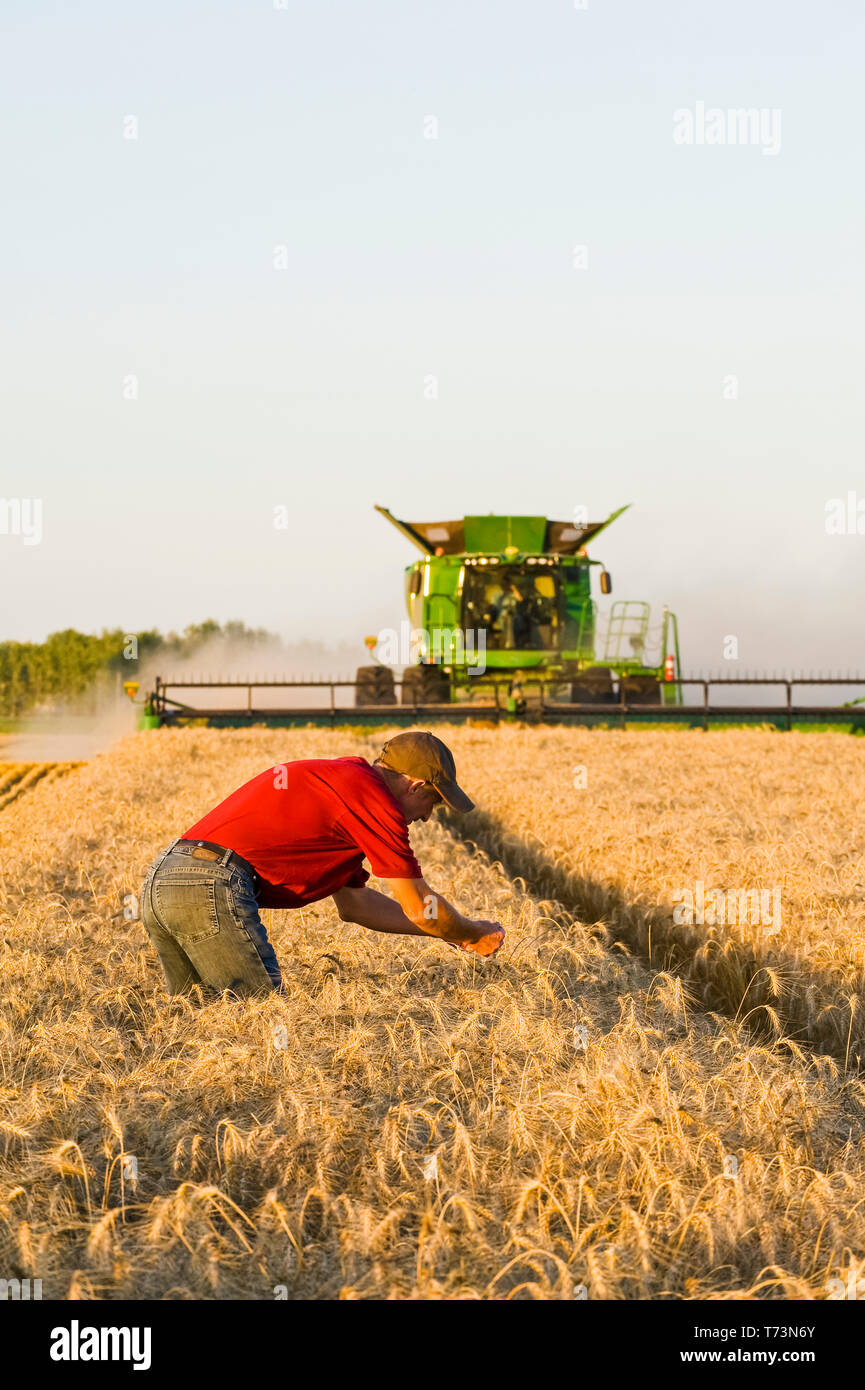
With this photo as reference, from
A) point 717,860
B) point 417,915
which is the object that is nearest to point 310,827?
point 417,915

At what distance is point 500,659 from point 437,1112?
18007 millimetres

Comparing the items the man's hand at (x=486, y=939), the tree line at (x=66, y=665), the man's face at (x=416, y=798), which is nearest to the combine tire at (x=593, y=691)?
the man's hand at (x=486, y=939)

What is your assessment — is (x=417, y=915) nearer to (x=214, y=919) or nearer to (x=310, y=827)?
(x=310, y=827)

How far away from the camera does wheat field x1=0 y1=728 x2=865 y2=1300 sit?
257 cm

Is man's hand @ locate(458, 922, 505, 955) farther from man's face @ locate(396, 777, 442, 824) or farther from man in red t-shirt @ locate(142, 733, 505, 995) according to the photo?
man's face @ locate(396, 777, 442, 824)

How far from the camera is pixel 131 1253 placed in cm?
260

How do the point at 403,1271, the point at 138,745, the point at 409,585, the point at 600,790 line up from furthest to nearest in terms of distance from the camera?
1. the point at 409,585
2. the point at 138,745
3. the point at 600,790
4. the point at 403,1271

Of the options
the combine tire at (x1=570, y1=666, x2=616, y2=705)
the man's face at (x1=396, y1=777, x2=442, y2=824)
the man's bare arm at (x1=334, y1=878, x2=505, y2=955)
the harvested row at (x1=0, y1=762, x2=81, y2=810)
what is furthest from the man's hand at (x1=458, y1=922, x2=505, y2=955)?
the combine tire at (x1=570, y1=666, x2=616, y2=705)

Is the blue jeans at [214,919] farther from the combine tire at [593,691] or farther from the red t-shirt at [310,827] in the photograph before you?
the combine tire at [593,691]

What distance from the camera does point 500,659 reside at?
21156 millimetres

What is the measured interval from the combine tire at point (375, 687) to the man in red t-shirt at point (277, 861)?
55.3 ft
